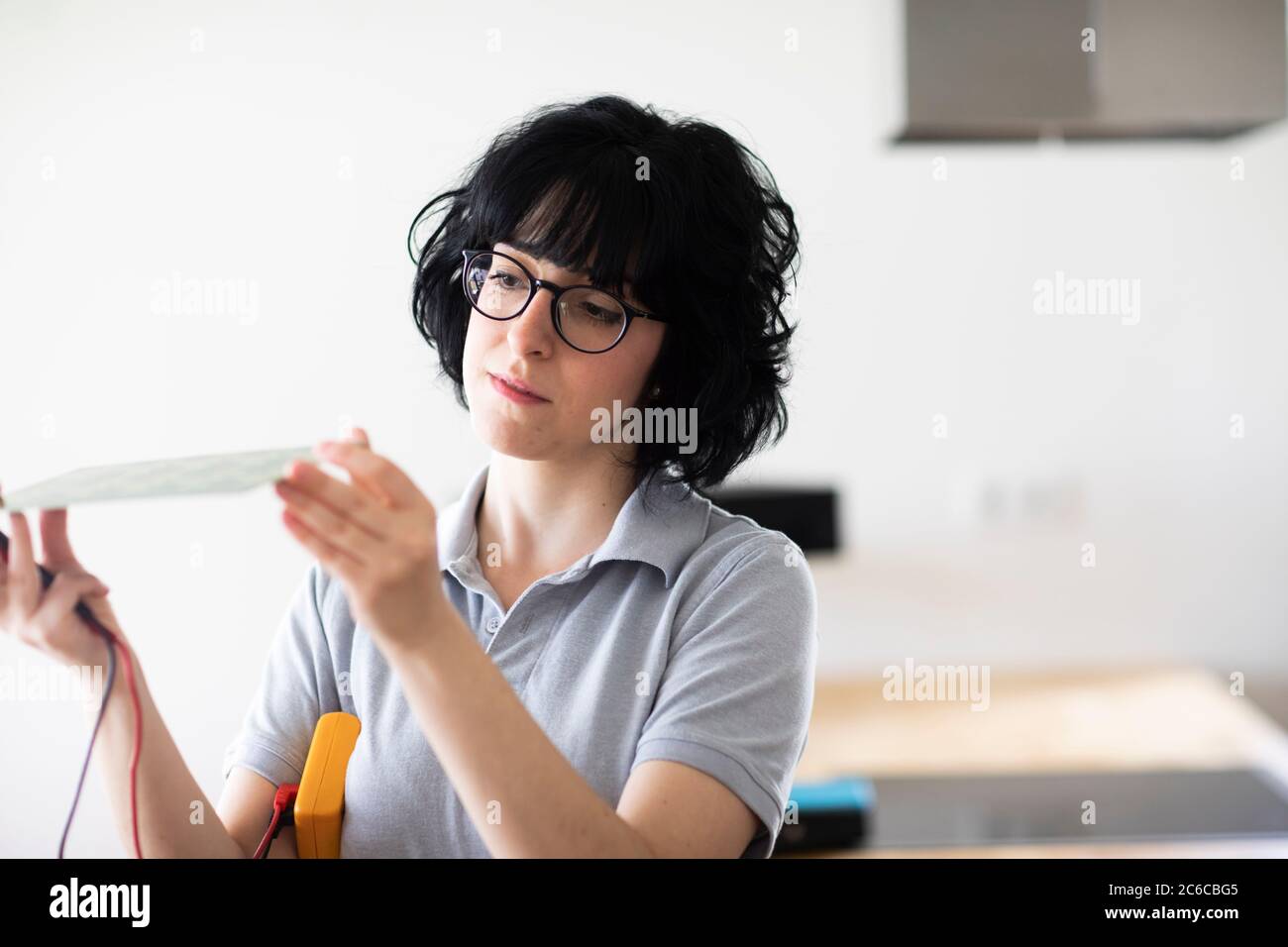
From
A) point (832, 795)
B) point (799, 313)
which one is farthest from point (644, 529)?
point (799, 313)

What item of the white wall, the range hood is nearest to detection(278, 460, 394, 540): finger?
the range hood

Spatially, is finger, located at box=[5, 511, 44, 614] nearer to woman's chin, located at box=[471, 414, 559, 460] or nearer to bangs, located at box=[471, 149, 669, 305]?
woman's chin, located at box=[471, 414, 559, 460]

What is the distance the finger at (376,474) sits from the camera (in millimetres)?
659

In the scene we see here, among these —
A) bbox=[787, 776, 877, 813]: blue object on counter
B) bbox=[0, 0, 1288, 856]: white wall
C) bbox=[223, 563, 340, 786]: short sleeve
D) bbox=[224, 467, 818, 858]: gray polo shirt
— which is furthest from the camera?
bbox=[0, 0, 1288, 856]: white wall

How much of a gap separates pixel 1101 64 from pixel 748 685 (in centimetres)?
117

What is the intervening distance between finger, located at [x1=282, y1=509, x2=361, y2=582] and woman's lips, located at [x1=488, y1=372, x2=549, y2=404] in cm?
27

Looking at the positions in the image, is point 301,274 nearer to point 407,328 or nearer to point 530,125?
point 407,328

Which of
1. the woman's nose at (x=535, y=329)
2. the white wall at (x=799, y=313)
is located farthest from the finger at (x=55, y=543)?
the white wall at (x=799, y=313)

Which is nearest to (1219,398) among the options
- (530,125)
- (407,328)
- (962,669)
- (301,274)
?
(962,669)

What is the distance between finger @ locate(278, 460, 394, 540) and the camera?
2.10ft

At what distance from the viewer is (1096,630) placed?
2.77m

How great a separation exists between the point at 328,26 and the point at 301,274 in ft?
1.69

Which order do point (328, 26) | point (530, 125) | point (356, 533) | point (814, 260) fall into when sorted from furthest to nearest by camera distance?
point (814, 260) → point (328, 26) → point (530, 125) → point (356, 533)

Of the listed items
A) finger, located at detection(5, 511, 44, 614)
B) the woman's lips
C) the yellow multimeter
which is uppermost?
the woman's lips
